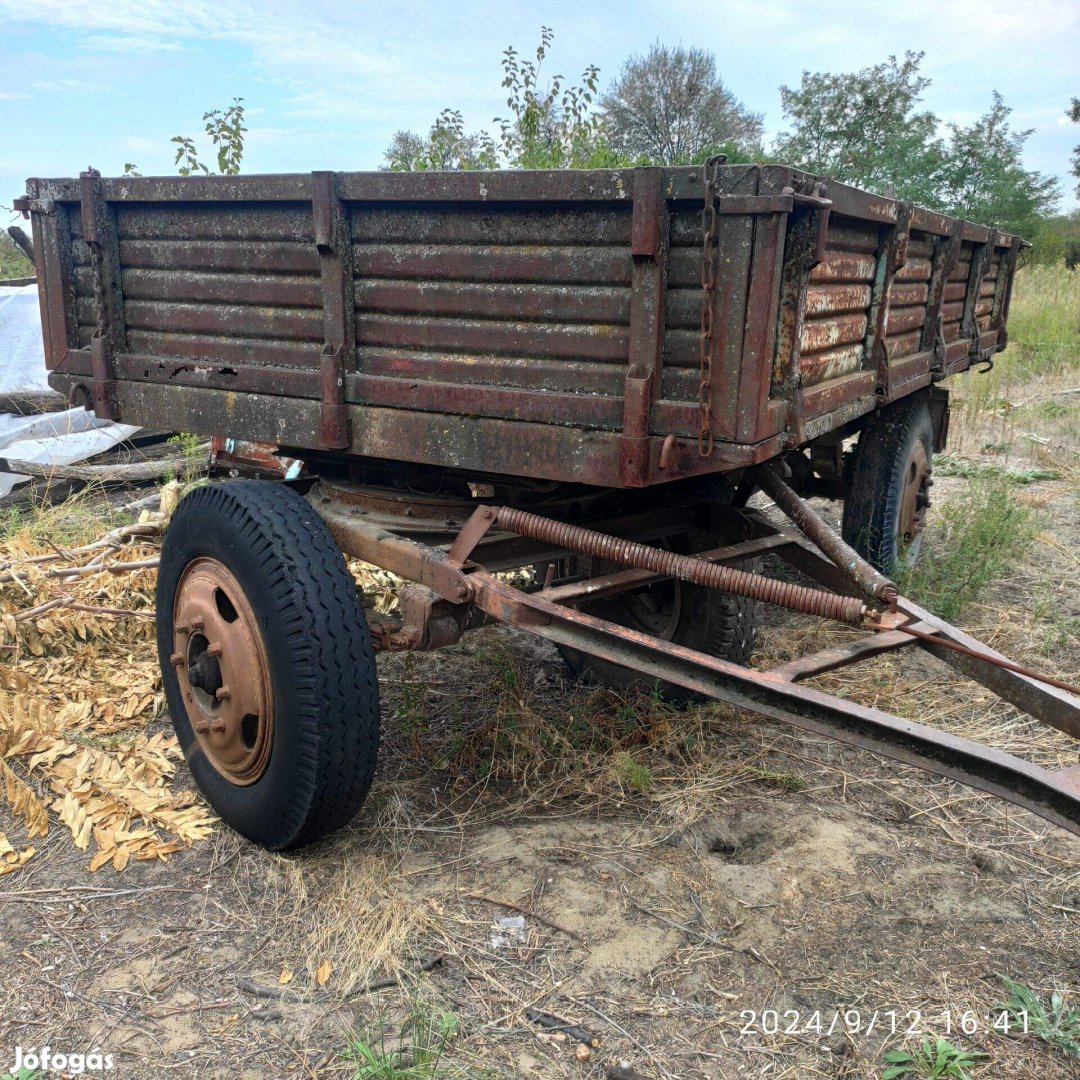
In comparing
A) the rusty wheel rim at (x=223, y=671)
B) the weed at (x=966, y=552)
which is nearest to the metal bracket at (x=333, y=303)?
the rusty wheel rim at (x=223, y=671)

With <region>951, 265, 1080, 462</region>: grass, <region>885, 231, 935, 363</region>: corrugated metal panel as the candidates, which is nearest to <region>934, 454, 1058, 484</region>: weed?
<region>951, 265, 1080, 462</region>: grass

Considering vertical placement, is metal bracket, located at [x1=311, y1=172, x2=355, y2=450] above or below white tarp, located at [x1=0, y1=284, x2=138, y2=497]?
above

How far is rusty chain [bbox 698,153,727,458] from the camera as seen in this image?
2188mm

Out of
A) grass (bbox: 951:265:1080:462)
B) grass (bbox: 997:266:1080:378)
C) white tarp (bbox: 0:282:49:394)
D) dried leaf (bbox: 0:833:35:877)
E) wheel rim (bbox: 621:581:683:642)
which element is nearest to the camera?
dried leaf (bbox: 0:833:35:877)

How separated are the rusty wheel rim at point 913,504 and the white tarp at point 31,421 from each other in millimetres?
5068

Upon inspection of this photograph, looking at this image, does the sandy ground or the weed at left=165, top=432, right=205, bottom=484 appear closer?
the sandy ground

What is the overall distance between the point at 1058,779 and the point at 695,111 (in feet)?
87.1

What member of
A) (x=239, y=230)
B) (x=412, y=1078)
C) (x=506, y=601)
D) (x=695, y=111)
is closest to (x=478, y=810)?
(x=506, y=601)

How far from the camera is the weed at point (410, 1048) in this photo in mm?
2008

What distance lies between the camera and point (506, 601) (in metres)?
2.49

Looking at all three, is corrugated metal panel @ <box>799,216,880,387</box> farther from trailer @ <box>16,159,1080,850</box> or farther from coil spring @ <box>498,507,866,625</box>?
coil spring @ <box>498,507,866,625</box>

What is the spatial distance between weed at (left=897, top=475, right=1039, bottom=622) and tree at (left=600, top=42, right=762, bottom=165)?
20.1m

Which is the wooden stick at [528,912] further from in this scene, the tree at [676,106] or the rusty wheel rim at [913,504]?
the tree at [676,106]

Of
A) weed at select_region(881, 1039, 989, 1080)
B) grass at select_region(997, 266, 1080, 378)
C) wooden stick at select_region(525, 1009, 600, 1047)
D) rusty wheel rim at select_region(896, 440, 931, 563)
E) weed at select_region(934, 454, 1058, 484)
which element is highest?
grass at select_region(997, 266, 1080, 378)
